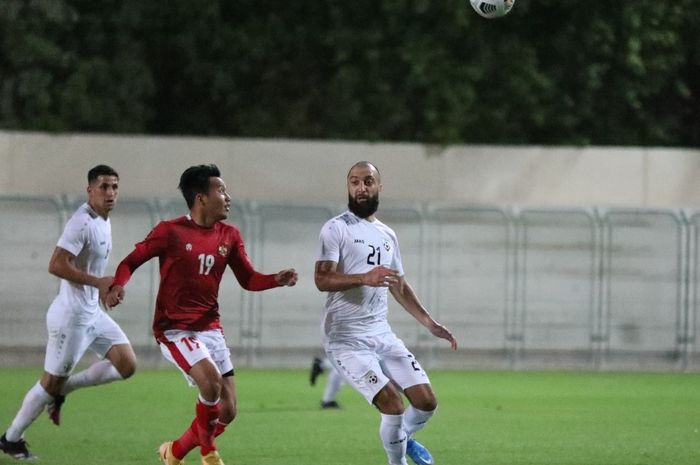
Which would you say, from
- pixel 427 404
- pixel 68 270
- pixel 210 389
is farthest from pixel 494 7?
pixel 210 389

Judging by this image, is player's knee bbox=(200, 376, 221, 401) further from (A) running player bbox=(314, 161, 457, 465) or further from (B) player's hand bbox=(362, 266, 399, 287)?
(B) player's hand bbox=(362, 266, 399, 287)

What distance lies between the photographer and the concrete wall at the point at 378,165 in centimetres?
2322

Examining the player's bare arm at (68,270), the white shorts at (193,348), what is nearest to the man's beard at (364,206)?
the white shorts at (193,348)

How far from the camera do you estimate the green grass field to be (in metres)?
11.8

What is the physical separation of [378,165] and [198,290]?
1398 centimetres

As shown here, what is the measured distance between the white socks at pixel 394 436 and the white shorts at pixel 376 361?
198 mm

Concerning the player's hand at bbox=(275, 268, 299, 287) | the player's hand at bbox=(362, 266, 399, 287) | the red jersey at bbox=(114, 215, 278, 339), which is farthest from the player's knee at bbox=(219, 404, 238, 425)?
the player's hand at bbox=(362, 266, 399, 287)

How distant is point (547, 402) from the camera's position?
17.0 meters

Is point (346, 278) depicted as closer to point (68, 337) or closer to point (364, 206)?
point (364, 206)

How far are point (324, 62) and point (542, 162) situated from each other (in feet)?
15.9

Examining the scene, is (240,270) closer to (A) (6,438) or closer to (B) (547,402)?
(A) (6,438)

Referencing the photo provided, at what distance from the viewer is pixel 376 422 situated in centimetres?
1452

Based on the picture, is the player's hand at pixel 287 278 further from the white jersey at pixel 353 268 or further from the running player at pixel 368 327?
the white jersey at pixel 353 268

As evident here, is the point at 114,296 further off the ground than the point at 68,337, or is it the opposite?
the point at 114,296
